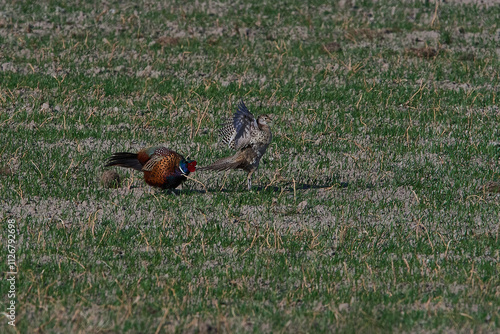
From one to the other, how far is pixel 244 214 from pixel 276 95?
16.2 feet

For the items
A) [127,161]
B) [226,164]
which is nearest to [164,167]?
[127,161]

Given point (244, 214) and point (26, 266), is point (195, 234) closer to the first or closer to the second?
point (244, 214)

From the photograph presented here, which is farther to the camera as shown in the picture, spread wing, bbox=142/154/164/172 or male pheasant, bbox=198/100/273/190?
male pheasant, bbox=198/100/273/190

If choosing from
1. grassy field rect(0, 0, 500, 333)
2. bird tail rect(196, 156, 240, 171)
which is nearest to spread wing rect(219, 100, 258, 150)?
bird tail rect(196, 156, 240, 171)

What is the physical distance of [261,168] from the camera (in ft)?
36.1

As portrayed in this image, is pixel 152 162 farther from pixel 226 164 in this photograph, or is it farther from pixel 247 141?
pixel 247 141

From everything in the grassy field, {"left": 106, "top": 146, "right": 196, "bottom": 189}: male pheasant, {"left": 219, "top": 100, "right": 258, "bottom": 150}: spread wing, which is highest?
{"left": 219, "top": 100, "right": 258, "bottom": 150}: spread wing

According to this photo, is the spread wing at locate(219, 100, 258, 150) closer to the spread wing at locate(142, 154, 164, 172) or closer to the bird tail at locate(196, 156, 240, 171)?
the bird tail at locate(196, 156, 240, 171)

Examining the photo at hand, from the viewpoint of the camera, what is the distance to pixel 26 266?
7723mm

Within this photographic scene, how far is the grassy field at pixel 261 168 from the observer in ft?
23.4

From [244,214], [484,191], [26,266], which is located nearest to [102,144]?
[244,214]

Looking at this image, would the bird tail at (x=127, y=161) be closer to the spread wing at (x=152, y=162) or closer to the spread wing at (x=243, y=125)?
the spread wing at (x=152, y=162)

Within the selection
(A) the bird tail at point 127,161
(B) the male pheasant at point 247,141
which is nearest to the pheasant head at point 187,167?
(B) the male pheasant at point 247,141

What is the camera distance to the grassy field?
23.4ft
